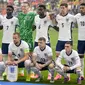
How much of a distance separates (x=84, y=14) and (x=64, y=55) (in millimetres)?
1137

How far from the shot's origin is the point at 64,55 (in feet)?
27.5

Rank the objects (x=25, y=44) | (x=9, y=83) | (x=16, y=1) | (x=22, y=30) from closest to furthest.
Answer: (x=9, y=83), (x=25, y=44), (x=22, y=30), (x=16, y=1)

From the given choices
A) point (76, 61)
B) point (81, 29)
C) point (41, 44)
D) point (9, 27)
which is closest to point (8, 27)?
point (9, 27)

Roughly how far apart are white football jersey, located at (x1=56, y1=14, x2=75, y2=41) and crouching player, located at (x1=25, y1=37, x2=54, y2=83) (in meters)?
0.65

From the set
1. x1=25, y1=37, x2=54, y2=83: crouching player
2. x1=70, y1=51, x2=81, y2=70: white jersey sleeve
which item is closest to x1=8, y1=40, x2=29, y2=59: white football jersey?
x1=25, y1=37, x2=54, y2=83: crouching player

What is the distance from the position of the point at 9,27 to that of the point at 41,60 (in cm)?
129

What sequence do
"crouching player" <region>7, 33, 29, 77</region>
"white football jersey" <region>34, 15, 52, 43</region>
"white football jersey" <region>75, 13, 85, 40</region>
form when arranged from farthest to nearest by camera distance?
"white football jersey" <region>34, 15, 52, 43</region>
"white football jersey" <region>75, 13, 85, 40</region>
"crouching player" <region>7, 33, 29, 77</region>

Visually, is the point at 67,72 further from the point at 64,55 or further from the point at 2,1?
the point at 2,1

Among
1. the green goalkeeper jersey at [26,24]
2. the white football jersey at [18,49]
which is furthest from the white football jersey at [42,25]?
the white football jersey at [18,49]

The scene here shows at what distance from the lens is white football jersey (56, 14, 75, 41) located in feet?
28.9

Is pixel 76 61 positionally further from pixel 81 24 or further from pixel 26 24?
pixel 26 24

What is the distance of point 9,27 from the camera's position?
30.1 ft

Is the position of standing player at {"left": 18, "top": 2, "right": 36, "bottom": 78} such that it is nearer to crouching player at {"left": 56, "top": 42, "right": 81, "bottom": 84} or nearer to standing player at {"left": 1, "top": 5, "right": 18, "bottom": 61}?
standing player at {"left": 1, "top": 5, "right": 18, "bottom": 61}

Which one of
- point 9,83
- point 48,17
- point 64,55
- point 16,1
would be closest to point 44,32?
point 48,17
